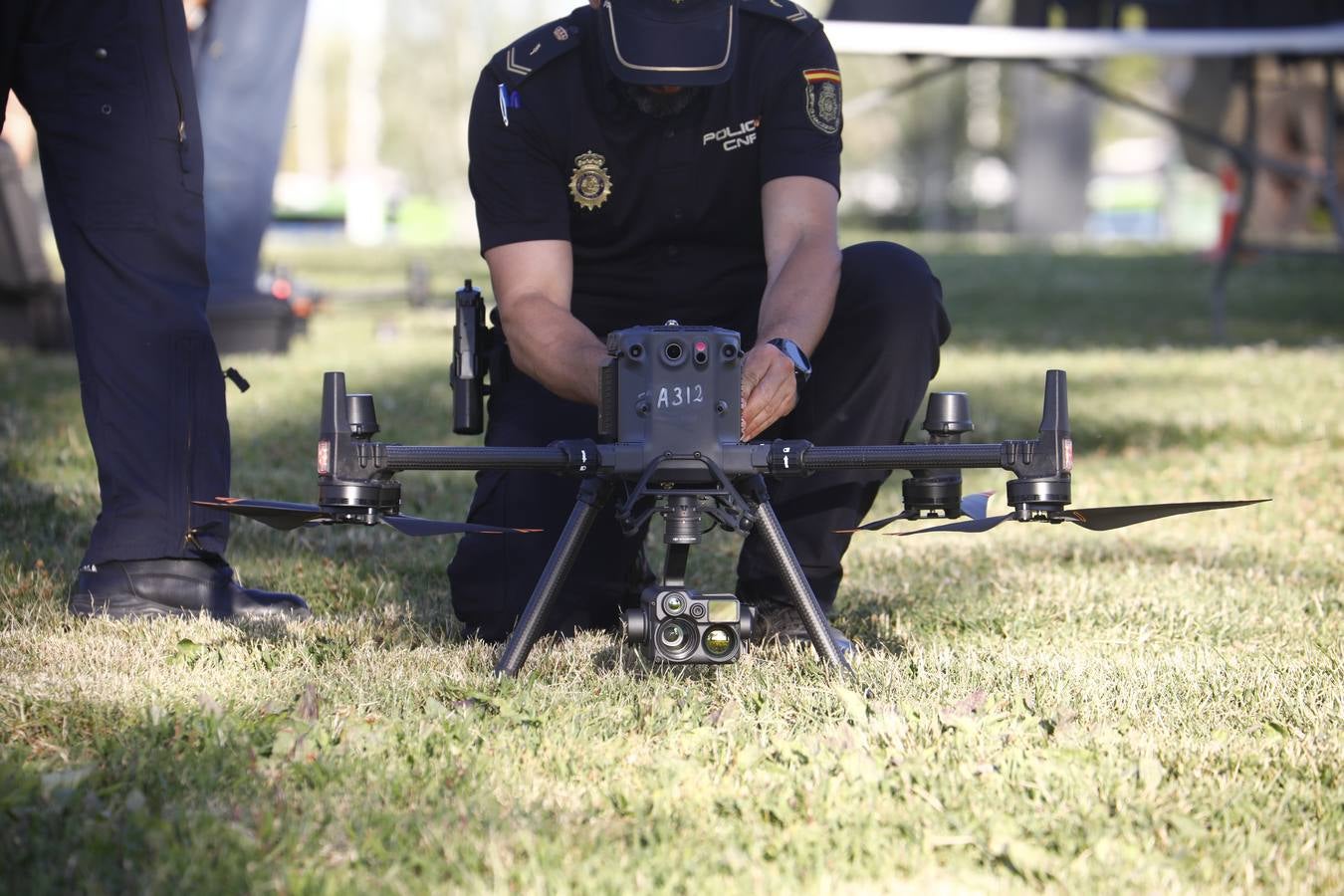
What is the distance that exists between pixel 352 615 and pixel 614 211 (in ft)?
3.12

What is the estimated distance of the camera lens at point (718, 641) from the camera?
2402mm

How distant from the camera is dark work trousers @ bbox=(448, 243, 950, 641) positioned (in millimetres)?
2998

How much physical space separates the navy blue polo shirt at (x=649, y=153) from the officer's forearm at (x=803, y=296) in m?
0.19

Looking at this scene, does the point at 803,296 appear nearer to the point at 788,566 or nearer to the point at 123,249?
the point at 788,566

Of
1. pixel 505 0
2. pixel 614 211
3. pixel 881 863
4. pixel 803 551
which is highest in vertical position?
pixel 505 0

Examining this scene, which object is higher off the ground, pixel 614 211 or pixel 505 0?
pixel 505 0

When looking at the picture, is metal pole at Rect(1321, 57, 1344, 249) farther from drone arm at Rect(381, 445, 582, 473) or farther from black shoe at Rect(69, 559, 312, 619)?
drone arm at Rect(381, 445, 582, 473)

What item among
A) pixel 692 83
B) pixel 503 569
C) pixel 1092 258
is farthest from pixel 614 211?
pixel 1092 258

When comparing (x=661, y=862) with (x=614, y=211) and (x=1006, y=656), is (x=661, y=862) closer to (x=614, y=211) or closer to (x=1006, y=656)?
(x=1006, y=656)

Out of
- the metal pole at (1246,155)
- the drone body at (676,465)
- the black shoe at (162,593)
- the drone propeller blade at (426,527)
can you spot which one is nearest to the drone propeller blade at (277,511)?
the drone body at (676,465)

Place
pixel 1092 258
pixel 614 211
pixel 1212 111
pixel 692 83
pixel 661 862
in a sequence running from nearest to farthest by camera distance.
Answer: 1. pixel 661 862
2. pixel 692 83
3. pixel 614 211
4. pixel 1212 111
5. pixel 1092 258

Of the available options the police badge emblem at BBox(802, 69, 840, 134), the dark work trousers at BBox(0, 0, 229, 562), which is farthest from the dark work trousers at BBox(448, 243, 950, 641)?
the dark work trousers at BBox(0, 0, 229, 562)

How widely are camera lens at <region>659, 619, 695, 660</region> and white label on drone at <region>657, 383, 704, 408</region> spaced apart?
1.08ft

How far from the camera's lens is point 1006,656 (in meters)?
2.89
